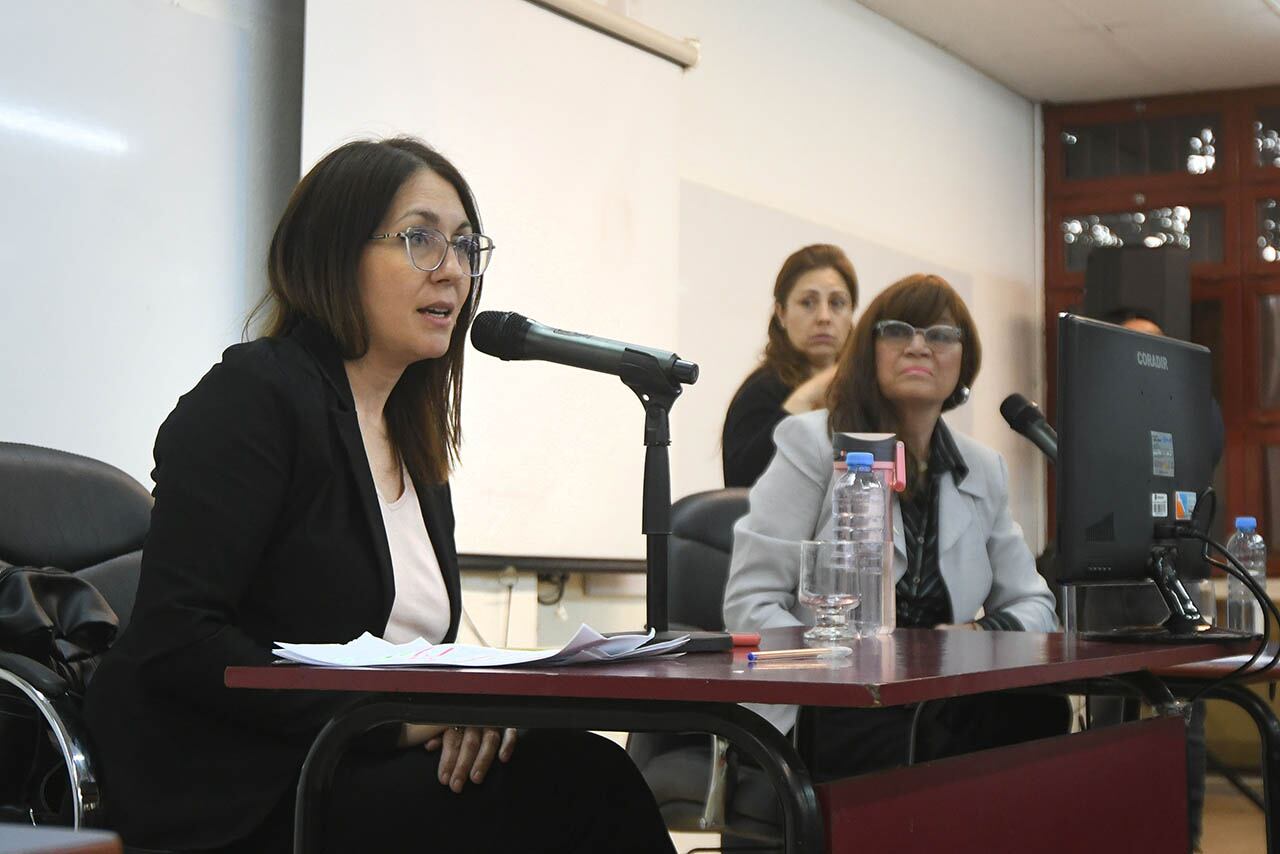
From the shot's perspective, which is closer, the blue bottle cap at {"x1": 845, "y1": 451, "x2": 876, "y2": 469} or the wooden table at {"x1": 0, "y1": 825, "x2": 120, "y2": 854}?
the wooden table at {"x1": 0, "y1": 825, "x2": 120, "y2": 854}

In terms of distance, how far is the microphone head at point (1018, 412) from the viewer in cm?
238

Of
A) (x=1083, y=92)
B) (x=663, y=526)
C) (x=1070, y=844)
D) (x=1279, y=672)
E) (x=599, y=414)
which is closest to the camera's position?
(x=663, y=526)

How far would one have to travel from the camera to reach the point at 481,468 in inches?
139

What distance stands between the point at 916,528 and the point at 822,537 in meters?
0.19

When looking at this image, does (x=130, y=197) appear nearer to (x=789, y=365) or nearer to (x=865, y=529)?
(x=865, y=529)

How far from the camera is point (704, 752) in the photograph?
2.27 meters

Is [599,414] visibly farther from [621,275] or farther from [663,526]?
[663,526]

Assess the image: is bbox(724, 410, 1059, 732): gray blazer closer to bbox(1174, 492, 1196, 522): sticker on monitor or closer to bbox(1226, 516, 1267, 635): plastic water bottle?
bbox(1226, 516, 1267, 635): plastic water bottle

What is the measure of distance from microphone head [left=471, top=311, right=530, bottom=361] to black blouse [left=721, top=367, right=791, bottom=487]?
111 inches

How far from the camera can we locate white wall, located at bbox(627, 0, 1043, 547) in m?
4.52

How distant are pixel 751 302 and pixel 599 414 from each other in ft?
3.11

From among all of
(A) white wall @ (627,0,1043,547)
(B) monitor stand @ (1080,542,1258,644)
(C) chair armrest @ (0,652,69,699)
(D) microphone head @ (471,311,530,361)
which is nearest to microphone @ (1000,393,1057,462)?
(B) monitor stand @ (1080,542,1258,644)

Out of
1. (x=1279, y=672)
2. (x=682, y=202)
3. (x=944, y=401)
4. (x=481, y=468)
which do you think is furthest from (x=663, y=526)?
(x=682, y=202)

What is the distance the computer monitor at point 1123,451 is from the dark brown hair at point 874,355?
0.58 m
